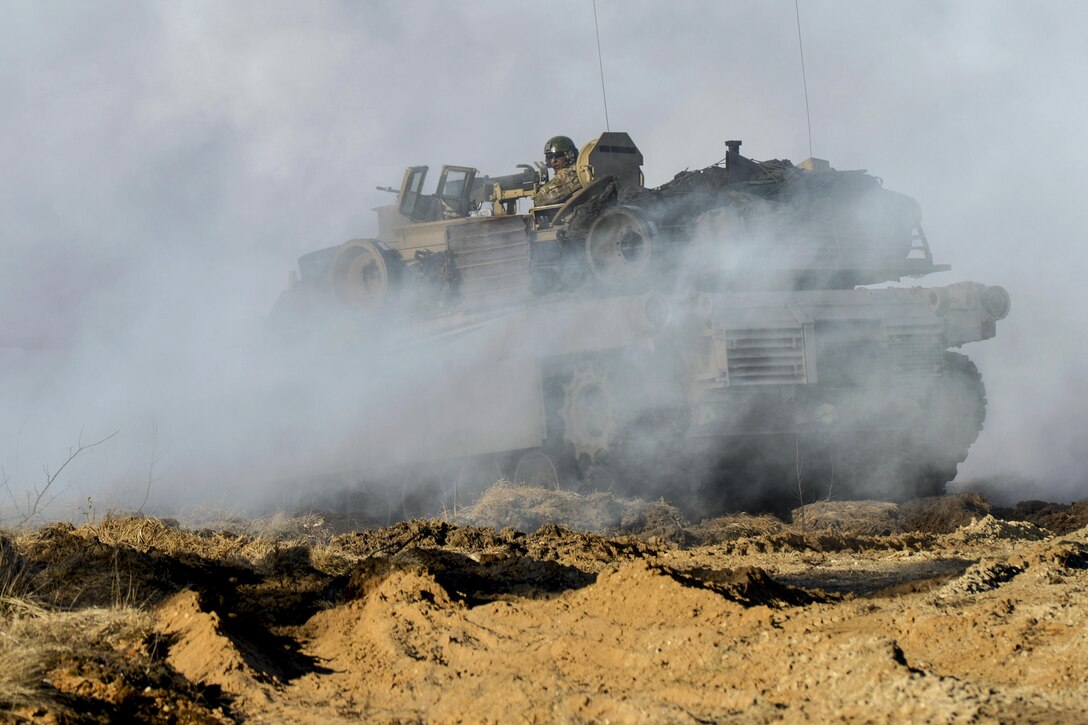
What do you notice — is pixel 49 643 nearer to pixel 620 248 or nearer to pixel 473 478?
pixel 620 248

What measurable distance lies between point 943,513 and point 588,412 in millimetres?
3274

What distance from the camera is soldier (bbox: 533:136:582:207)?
1306cm

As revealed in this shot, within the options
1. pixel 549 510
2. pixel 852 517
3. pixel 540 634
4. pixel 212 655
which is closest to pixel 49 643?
pixel 212 655

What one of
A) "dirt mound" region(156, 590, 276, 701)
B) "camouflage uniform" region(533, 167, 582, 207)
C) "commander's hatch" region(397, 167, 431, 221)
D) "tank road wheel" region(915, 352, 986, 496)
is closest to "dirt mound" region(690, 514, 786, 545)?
"tank road wheel" region(915, 352, 986, 496)

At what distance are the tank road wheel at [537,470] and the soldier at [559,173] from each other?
263cm

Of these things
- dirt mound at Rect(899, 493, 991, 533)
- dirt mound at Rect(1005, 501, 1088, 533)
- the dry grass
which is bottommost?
dirt mound at Rect(1005, 501, 1088, 533)

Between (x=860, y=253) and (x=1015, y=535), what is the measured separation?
4056 mm

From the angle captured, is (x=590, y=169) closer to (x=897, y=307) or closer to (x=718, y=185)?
(x=718, y=185)

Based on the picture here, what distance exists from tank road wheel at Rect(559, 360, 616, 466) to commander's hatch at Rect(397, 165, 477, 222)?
3.23m

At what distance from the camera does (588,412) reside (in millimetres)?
11828

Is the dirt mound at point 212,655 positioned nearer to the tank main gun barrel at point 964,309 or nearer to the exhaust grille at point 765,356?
the exhaust grille at point 765,356

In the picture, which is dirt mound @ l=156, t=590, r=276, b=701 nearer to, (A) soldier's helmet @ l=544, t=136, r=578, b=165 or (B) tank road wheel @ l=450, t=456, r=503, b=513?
(B) tank road wheel @ l=450, t=456, r=503, b=513

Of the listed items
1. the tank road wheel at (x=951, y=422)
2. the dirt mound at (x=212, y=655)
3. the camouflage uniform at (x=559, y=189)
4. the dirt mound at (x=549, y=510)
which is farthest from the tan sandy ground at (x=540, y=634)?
the camouflage uniform at (x=559, y=189)

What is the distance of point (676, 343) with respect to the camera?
11156mm
